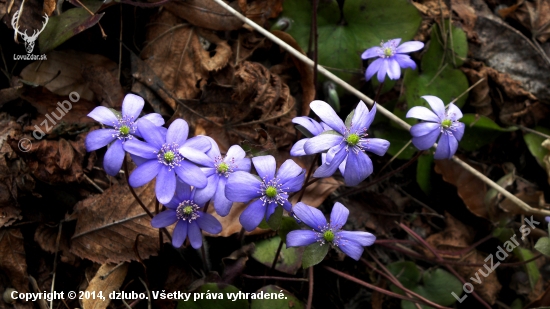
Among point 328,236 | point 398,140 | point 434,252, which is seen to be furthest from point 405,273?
point 328,236

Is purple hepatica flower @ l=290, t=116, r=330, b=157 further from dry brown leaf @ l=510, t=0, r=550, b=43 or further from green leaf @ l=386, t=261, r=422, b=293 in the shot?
dry brown leaf @ l=510, t=0, r=550, b=43

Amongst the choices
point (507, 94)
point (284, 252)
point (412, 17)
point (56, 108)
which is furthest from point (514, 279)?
point (56, 108)

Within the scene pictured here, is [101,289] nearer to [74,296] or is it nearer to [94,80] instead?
[74,296]

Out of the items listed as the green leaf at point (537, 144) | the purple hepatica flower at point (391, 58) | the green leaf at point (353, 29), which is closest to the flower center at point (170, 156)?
the purple hepatica flower at point (391, 58)

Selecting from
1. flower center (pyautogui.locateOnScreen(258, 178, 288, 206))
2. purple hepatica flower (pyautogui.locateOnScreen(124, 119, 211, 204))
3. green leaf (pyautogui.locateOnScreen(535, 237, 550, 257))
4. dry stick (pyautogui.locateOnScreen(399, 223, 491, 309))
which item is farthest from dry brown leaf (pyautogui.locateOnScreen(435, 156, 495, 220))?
purple hepatica flower (pyautogui.locateOnScreen(124, 119, 211, 204))

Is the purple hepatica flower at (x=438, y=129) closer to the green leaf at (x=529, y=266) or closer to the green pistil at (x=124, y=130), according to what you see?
the green leaf at (x=529, y=266)

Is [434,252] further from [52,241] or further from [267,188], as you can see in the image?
[52,241]

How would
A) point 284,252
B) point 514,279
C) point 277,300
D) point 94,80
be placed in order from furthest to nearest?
point 514,279 < point 94,80 < point 284,252 < point 277,300
